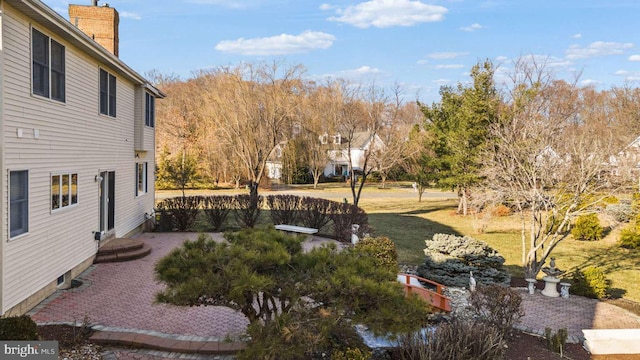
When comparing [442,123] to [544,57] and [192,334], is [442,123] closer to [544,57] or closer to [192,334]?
[544,57]

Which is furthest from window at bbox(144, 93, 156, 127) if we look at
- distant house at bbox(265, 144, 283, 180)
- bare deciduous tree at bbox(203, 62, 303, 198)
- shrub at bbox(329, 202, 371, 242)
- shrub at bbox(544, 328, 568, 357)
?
distant house at bbox(265, 144, 283, 180)

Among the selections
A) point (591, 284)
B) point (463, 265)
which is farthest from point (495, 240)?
point (463, 265)

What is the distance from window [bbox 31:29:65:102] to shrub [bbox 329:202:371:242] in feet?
31.5

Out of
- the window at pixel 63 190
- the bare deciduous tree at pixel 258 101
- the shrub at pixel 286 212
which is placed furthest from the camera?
the bare deciduous tree at pixel 258 101

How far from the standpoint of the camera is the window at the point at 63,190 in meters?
8.50

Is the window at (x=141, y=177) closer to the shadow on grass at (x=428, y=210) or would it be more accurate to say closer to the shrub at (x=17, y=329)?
the shrub at (x=17, y=329)

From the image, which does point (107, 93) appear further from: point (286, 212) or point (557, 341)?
point (557, 341)

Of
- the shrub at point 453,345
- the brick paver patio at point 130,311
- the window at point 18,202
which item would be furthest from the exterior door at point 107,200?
the shrub at point 453,345

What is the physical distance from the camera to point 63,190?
8.96m

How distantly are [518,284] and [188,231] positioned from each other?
37.3 ft

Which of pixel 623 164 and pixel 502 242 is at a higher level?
pixel 623 164

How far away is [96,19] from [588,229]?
20.0 metres

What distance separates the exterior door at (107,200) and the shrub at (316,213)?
7023 mm

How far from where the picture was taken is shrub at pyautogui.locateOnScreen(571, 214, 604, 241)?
1845 centimetres
